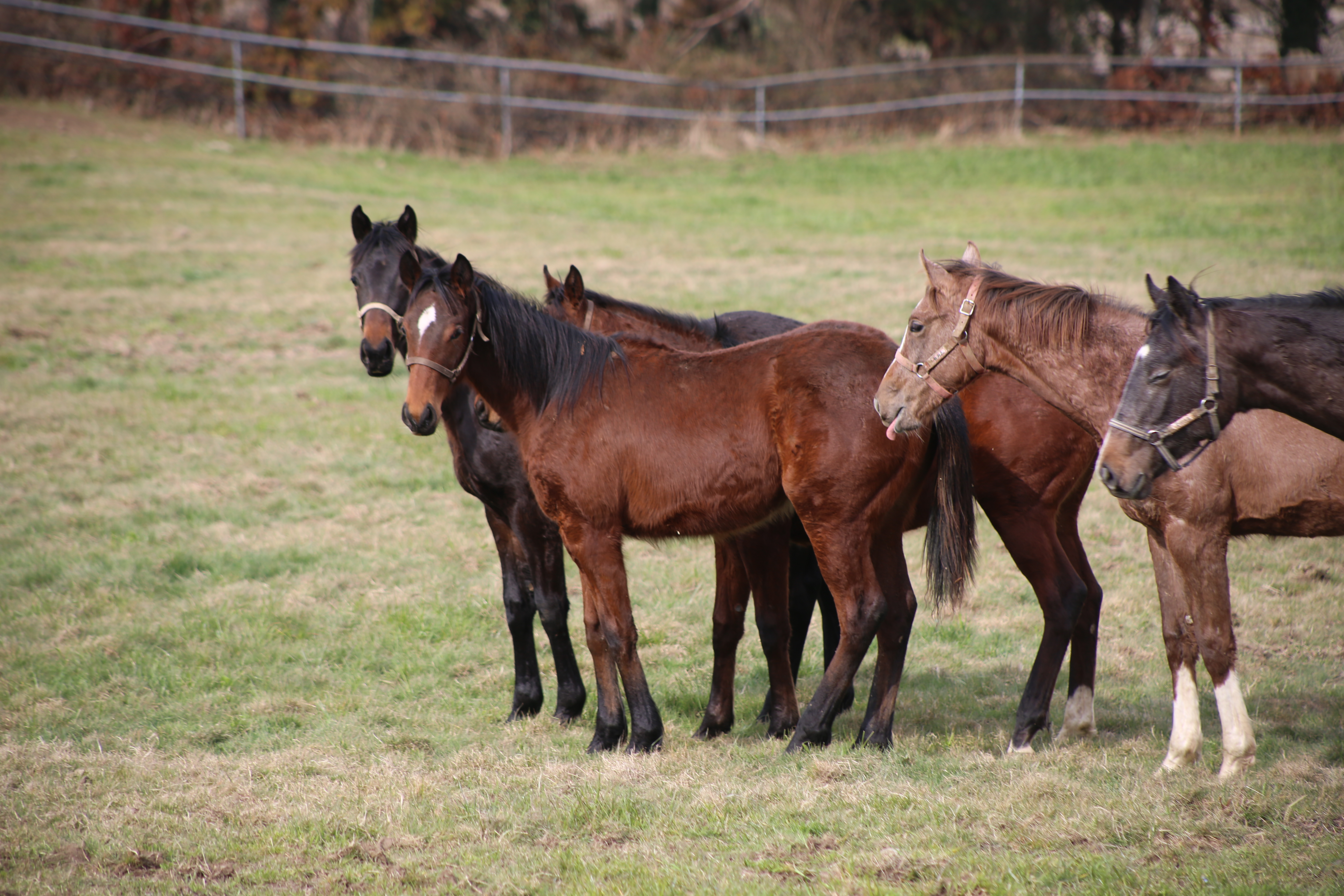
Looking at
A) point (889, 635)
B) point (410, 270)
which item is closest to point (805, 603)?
point (889, 635)

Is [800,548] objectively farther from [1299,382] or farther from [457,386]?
[1299,382]

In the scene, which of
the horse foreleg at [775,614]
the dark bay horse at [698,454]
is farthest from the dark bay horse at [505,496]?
the horse foreleg at [775,614]

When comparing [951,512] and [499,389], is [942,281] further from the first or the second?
[499,389]

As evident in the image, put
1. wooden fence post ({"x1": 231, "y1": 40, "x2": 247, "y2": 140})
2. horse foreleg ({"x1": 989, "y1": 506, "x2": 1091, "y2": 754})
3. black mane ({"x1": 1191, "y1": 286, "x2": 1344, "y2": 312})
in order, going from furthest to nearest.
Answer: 1. wooden fence post ({"x1": 231, "y1": 40, "x2": 247, "y2": 140})
2. horse foreleg ({"x1": 989, "y1": 506, "x2": 1091, "y2": 754})
3. black mane ({"x1": 1191, "y1": 286, "x2": 1344, "y2": 312})

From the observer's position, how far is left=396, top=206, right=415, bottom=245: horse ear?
6305 mm

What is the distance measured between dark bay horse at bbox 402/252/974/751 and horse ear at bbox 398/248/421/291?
0.02 meters

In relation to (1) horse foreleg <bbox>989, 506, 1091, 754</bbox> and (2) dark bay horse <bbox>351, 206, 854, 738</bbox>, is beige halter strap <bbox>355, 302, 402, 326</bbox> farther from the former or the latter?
(1) horse foreleg <bbox>989, 506, 1091, 754</bbox>

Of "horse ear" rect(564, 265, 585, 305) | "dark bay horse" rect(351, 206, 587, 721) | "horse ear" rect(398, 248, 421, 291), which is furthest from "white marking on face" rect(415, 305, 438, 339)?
"horse ear" rect(564, 265, 585, 305)

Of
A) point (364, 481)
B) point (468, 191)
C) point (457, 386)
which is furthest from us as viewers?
point (468, 191)

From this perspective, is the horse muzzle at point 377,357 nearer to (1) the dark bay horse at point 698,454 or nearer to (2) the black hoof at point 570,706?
(1) the dark bay horse at point 698,454

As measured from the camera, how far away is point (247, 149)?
20.7 m

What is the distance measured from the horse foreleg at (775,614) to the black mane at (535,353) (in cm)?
112

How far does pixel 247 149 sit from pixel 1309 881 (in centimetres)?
2109

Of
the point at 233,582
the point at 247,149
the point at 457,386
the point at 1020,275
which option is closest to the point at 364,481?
the point at 233,582
